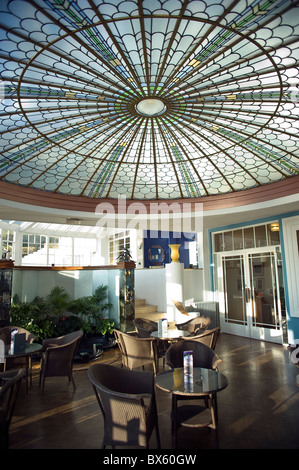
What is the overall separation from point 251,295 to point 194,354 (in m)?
5.04

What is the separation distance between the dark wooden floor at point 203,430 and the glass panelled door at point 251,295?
251cm

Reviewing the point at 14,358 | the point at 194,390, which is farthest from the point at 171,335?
the point at 14,358

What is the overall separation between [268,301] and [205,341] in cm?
397

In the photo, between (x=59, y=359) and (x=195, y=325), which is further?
(x=195, y=325)

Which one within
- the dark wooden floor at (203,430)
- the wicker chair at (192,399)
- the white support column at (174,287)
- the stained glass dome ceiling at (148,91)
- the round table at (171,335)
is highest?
the stained glass dome ceiling at (148,91)

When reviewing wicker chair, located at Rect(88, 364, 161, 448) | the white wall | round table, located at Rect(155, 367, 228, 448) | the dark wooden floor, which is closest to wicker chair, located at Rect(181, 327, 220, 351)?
the dark wooden floor

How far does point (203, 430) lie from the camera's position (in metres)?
3.48

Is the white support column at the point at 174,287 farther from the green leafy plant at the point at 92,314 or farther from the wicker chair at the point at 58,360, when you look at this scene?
the wicker chair at the point at 58,360

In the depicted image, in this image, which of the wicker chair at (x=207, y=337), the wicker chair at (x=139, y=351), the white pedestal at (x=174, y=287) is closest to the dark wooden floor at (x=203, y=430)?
the wicker chair at (x=139, y=351)

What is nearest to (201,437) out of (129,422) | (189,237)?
(129,422)

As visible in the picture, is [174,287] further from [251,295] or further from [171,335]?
[171,335]

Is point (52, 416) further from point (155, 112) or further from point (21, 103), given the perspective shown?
point (155, 112)

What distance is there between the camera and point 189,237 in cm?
1499

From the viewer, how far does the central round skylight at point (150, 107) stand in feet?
15.2
